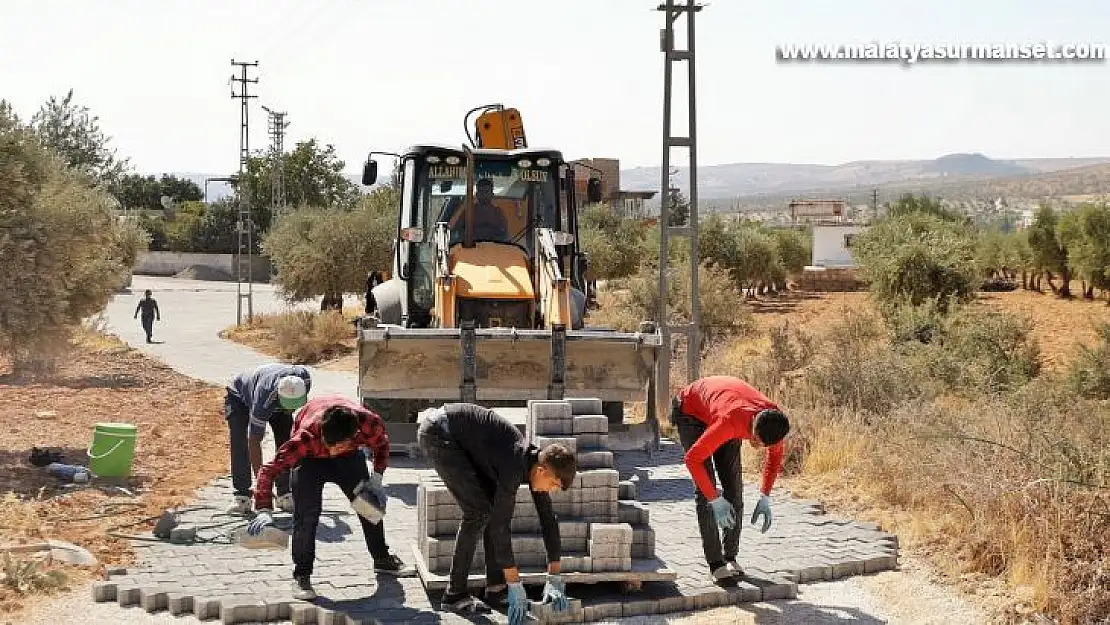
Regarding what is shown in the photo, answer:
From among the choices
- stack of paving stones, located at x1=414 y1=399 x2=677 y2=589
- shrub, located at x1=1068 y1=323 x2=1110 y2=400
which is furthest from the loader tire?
shrub, located at x1=1068 y1=323 x2=1110 y2=400

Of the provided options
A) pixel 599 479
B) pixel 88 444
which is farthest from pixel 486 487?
pixel 88 444

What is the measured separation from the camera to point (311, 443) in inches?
281

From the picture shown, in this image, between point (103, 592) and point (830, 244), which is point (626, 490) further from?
point (830, 244)

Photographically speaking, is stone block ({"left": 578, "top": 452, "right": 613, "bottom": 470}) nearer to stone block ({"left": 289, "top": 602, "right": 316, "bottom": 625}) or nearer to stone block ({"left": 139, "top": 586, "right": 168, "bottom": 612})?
stone block ({"left": 289, "top": 602, "right": 316, "bottom": 625})

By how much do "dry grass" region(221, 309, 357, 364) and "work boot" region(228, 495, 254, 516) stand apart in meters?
15.8

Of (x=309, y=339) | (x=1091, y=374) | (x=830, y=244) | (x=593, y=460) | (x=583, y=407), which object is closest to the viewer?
(x=593, y=460)

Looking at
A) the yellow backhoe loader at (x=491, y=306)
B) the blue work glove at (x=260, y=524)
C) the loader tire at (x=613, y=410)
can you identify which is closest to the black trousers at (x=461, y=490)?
the blue work glove at (x=260, y=524)

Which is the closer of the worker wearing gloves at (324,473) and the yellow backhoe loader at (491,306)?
the worker wearing gloves at (324,473)

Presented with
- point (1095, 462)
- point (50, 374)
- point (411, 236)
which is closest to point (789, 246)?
point (50, 374)

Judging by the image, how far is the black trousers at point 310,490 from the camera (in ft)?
23.6

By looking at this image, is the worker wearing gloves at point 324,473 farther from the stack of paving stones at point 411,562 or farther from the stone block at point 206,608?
the stone block at point 206,608

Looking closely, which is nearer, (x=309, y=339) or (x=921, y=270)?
(x=309, y=339)

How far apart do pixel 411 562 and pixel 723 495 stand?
7.09 feet

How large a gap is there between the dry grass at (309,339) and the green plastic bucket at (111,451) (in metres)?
14.5
